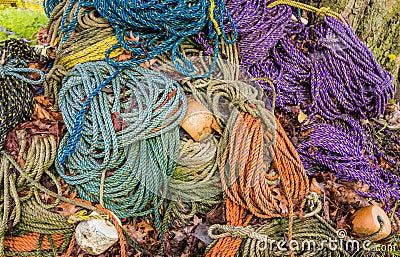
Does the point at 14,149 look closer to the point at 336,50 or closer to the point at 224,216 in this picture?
the point at 224,216

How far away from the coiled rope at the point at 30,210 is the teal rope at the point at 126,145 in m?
0.14

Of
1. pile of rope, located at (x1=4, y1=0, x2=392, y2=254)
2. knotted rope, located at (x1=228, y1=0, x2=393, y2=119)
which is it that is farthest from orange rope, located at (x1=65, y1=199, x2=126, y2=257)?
knotted rope, located at (x1=228, y1=0, x2=393, y2=119)

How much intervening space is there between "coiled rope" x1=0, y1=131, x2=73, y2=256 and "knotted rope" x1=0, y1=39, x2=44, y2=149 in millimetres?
127

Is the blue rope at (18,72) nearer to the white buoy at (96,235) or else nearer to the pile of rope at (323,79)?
the white buoy at (96,235)

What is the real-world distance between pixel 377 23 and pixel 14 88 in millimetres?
3608

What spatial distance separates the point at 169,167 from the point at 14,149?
1.12 meters

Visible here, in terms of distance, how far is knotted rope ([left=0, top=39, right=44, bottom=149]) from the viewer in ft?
9.18

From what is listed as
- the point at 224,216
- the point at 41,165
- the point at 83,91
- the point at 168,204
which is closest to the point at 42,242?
the point at 41,165

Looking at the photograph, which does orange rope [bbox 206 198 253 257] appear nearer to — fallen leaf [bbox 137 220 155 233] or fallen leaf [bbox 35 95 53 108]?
fallen leaf [bbox 137 220 155 233]

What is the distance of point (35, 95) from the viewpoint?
308 cm

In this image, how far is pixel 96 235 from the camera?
2.61 metres

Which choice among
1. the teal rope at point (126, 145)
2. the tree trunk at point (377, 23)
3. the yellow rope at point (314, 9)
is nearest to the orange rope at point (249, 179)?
the teal rope at point (126, 145)

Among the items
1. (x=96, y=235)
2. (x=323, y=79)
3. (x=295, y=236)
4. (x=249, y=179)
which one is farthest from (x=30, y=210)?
(x=323, y=79)

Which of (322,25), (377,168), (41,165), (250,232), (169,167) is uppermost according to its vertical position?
(322,25)
